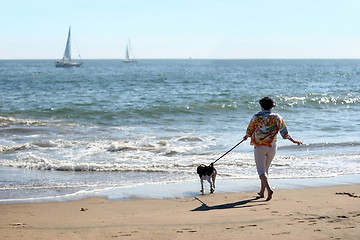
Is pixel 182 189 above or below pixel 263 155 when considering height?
below

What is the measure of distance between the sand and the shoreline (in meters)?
0.28

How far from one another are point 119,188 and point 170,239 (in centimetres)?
315

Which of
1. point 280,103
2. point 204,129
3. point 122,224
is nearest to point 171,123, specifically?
point 204,129

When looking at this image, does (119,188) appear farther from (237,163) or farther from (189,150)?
(189,150)

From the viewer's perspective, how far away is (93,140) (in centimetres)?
1387

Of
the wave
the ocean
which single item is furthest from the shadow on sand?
the wave

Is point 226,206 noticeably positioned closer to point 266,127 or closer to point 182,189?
point 266,127

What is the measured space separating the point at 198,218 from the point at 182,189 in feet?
6.86

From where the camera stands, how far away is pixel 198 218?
544cm

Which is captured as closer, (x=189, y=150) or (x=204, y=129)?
(x=189, y=150)

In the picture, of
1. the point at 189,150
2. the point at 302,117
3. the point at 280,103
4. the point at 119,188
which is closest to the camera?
the point at 119,188

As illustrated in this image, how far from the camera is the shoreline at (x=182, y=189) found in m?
7.01

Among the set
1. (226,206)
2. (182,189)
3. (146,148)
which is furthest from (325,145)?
(226,206)

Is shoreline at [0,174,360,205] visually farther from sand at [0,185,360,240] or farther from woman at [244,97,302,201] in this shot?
woman at [244,97,302,201]
